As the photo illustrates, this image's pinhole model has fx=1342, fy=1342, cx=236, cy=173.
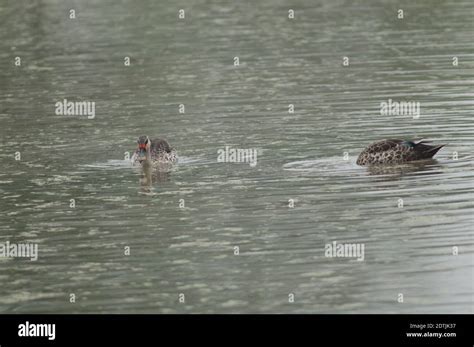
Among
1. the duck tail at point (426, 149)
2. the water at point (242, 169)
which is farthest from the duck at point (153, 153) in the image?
the duck tail at point (426, 149)

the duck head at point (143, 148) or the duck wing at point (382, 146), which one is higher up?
the duck head at point (143, 148)

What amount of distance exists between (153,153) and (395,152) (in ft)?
14.8

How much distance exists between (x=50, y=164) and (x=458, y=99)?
9.52 metres

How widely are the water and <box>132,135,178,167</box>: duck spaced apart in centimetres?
30

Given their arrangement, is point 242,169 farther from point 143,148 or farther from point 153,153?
point 143,148

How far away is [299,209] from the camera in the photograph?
21000mm

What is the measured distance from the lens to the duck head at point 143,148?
25.0 m

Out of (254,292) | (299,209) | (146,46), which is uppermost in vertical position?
(146,46)

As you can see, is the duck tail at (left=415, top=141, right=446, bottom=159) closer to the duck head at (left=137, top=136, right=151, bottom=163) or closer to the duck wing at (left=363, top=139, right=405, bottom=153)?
the duck wing at (left=363, top=139, right=405, bottom=153)

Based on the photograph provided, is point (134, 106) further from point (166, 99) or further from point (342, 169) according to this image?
point (342, 169)

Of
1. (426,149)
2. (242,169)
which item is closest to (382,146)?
(426,149)

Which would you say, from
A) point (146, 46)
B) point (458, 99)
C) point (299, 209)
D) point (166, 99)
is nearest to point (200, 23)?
point (146, 46)

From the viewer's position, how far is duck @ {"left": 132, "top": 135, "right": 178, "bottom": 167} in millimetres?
24998

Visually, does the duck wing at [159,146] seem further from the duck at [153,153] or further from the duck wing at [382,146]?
the duck wing at [382,146]
